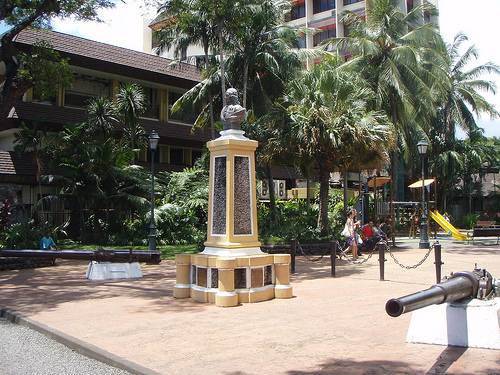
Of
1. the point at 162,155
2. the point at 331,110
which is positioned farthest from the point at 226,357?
the point at 162,155

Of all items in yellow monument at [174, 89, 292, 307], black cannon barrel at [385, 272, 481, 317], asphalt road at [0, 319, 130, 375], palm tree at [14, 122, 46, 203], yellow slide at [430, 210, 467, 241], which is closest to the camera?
black cannon barrel at [385, 272, 481, 317]

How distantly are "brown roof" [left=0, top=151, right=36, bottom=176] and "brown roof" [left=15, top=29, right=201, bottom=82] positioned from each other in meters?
5.41

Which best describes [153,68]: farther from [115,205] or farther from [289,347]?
[289,347]

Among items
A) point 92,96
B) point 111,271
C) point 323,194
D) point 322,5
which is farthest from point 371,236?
point 322,5

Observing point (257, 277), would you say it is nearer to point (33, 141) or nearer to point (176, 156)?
point (33, 141)

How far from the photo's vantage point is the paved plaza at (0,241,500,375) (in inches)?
227

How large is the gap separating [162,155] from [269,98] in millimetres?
9429

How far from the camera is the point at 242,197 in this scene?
9930 mm

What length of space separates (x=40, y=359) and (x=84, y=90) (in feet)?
85.4

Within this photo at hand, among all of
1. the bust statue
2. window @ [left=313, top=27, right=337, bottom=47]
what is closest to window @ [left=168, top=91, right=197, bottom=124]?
the bust statue

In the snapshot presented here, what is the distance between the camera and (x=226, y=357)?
6.17m

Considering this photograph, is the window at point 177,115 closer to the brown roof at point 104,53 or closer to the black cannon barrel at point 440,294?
the brown roof at point 104,53

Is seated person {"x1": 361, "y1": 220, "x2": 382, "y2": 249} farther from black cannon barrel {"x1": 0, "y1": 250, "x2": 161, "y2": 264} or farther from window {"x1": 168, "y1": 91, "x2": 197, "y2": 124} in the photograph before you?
window {"x1": 168, "y1": 91, "x2": 197, "y2": 124}

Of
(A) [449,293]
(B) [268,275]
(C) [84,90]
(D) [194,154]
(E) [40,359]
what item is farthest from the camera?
(D) [194,154]
